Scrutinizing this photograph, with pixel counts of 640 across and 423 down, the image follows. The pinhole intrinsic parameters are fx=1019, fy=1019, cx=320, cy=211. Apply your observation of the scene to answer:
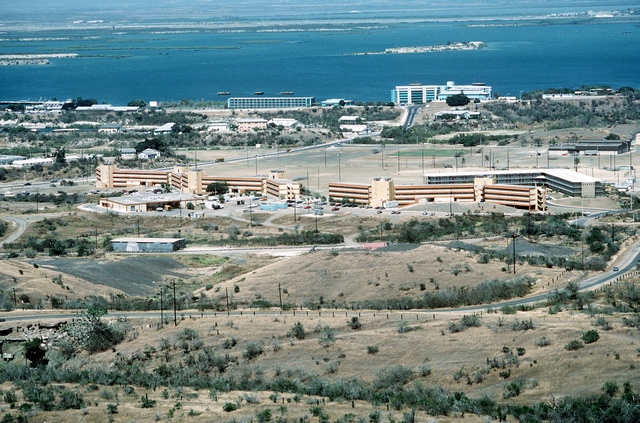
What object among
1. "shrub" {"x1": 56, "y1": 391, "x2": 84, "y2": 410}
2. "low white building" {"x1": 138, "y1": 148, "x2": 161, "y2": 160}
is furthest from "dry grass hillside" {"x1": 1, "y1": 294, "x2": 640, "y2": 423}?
"low white building" {"x1": 138, "y1": 148, "x2": 161, "y2": 160}

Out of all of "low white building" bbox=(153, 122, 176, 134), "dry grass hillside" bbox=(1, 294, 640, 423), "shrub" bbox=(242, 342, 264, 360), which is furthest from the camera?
"low white building" bbox=(153, 122, 176, 134)

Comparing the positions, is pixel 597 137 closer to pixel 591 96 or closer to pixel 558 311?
pixel 591 96

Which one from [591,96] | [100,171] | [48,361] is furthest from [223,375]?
[591,96]

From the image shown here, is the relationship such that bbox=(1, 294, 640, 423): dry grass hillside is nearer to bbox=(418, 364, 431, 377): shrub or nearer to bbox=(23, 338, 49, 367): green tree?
bbox=(418, 364, 431, 377): shrub

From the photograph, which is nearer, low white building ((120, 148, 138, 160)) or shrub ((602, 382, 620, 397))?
shrub ((602, 382, 620, 397))

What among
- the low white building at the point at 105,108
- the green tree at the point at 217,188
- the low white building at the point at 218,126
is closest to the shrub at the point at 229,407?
the green tree at the point at 217,188

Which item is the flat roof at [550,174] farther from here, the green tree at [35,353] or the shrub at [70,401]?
the shrub at [70,401]
